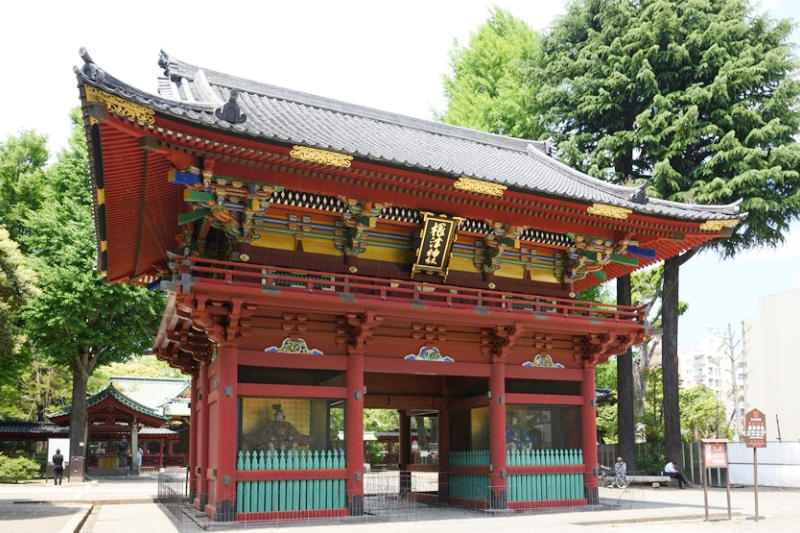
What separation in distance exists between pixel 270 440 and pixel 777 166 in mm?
A: 24679

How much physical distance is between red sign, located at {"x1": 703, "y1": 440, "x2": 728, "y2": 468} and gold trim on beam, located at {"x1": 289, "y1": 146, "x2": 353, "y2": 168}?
35.9 feet

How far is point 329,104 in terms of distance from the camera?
24094 millimetres

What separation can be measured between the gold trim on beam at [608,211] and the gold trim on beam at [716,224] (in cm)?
281

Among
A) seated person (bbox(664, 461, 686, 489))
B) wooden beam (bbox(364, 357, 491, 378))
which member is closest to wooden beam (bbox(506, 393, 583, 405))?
wooden beam (bbox(364, 357, 491, 378))

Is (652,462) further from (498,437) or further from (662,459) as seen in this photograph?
(498,437)

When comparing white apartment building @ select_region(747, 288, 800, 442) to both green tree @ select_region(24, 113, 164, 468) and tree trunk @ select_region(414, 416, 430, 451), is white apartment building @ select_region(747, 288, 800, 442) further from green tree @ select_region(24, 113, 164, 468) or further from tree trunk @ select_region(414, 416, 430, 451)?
green tree @ select_region(24, 113, 164, 468)

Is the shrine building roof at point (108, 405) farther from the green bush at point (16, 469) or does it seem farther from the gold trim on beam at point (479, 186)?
the gold trim on beam at point (479, 186)

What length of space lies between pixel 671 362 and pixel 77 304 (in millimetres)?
26929

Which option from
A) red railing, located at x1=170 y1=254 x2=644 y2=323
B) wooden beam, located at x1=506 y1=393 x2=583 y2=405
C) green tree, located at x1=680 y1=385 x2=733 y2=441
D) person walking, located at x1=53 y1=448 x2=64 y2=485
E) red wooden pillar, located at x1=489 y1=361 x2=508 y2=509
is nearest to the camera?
red railing, located at x1=170 y1=254 x2=644 y2=323

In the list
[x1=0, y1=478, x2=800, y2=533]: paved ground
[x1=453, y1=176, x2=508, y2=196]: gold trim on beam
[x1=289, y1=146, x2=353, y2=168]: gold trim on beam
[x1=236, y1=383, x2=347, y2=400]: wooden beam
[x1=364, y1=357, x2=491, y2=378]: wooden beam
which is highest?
[x1=289, y1=146, x2=353, y2=168]: gold trim on beam

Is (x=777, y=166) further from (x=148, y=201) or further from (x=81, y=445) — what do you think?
(x=81, y=445)

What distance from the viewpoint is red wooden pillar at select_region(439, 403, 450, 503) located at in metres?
21.3

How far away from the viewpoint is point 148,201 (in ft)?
58.3

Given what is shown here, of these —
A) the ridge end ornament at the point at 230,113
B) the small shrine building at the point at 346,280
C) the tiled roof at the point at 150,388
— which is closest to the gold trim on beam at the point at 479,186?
the small shrine building at the point at 346,280
